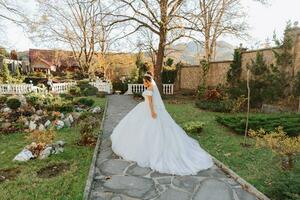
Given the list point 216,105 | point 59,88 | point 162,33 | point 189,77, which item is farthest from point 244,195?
point 59,88

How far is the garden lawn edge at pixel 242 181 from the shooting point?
4.24m

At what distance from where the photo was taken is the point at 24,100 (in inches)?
524

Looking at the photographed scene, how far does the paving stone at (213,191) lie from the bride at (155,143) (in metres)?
0.49

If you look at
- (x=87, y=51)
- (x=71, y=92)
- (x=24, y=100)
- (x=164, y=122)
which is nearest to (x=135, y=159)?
(x=164, y=122)

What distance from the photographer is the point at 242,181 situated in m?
4.77

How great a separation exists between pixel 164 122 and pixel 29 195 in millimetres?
3029

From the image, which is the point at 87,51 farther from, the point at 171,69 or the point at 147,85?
the point at 147,85

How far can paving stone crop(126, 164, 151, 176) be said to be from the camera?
516 centimetres

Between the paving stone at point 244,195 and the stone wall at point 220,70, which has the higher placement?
the stone wall at point 220,70

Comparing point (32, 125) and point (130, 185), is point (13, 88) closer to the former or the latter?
point (32, 125)

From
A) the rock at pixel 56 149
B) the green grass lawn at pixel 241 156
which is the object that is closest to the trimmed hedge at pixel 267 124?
the green grass lawn at pixel 241 156

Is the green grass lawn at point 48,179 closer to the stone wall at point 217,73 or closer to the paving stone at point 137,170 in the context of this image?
the paving stone at point 137,170

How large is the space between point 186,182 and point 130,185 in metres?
1.00

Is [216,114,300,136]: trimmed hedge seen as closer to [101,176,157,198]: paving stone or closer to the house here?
[101,176,157,198]: paving stone
